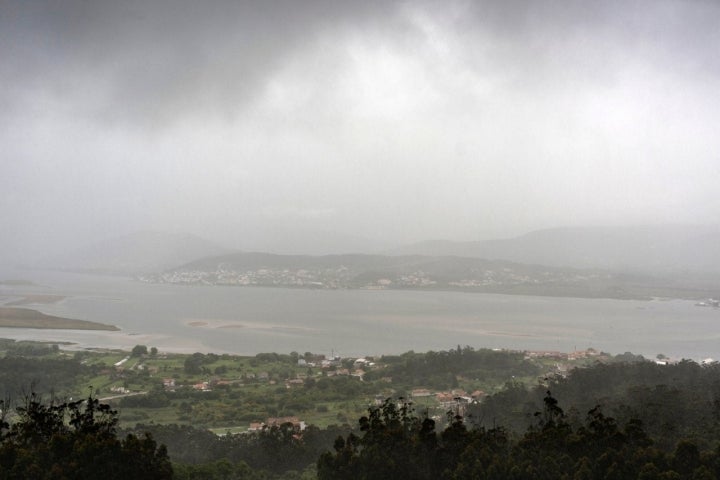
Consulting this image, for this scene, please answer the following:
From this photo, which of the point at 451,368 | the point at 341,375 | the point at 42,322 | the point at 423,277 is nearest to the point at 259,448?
the point at 341,375

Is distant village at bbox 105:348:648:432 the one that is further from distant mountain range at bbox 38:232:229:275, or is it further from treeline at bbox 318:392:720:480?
distant mountain range at bbox 38:232:229:275

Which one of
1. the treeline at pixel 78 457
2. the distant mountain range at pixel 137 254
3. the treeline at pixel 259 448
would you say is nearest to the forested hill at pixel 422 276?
the distant mountain range at pixel 137 254

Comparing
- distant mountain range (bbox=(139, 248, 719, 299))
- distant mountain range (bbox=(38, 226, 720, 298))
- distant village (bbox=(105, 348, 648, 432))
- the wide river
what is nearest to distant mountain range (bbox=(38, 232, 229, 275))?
distant mountain range (bbox=(38, 226, 720, 298))

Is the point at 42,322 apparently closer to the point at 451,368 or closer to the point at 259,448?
the point at 451,368

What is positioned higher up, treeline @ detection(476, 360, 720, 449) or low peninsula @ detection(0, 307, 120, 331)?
treeline @ detection(476, 360, 720, 449)

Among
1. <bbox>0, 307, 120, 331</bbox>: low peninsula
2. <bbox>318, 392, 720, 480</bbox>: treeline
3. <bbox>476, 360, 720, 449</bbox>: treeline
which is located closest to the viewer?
<bbox>318, 392, 720, 480</bbox>: treeline

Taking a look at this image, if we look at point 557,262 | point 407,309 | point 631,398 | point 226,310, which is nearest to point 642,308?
point 407,309

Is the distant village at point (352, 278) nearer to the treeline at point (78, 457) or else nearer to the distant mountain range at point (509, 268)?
the distant mountain range at point (509, 268)
